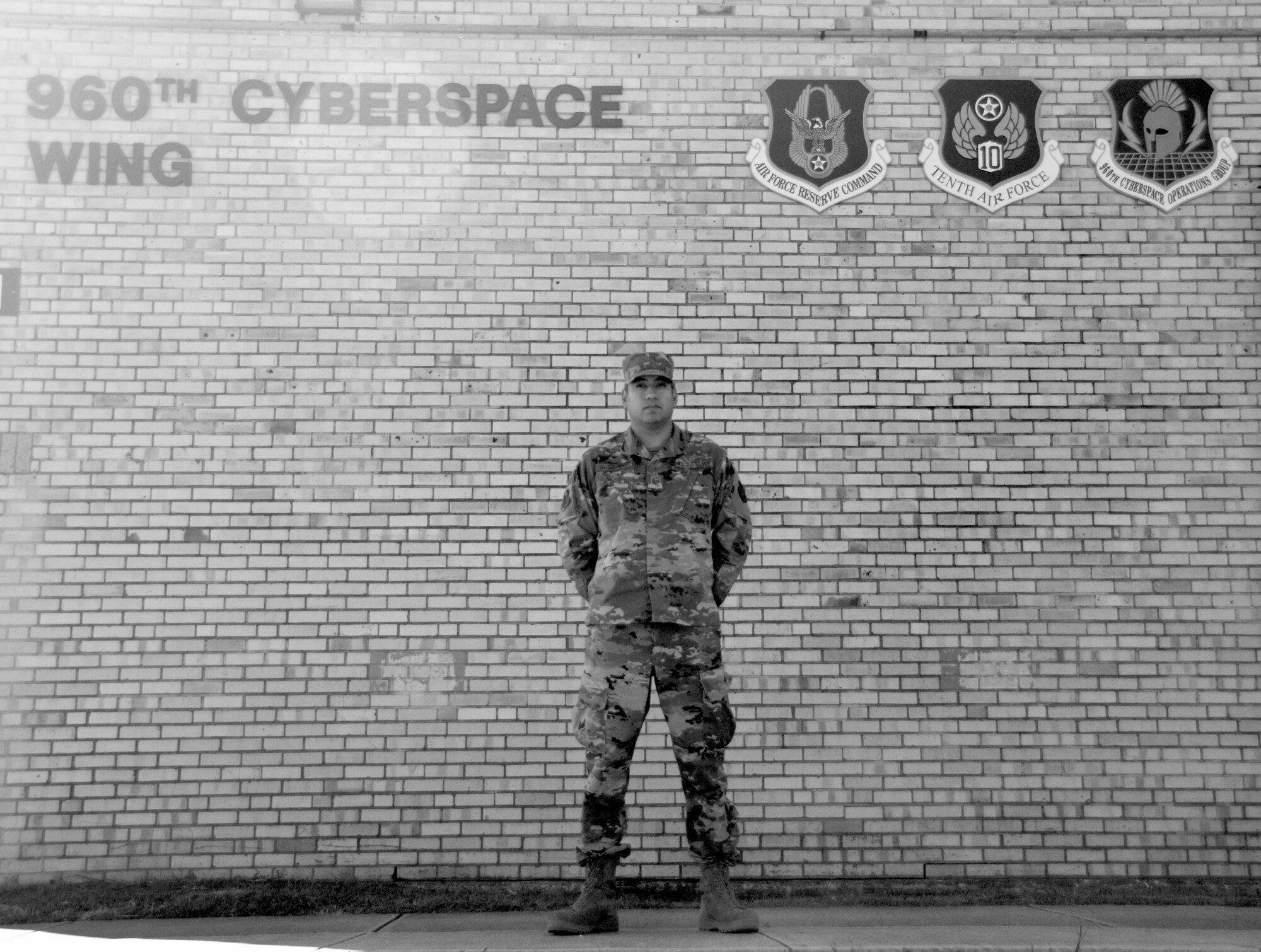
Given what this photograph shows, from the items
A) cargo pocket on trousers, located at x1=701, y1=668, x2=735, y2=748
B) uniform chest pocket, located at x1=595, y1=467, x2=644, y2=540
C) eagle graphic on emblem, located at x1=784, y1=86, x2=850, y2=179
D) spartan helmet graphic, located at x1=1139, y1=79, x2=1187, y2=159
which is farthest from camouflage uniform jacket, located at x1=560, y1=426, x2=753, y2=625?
spartan helmet graphic, located at x1=1139, y1=79, x2=1187, y2=159

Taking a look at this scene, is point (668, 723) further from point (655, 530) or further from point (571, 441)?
point (571, 441)

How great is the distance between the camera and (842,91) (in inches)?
228

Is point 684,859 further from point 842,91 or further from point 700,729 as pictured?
point 842,91

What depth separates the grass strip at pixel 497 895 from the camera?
4.70 m

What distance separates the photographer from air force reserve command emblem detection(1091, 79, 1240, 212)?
5.75 m

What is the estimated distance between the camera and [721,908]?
4.05 metres

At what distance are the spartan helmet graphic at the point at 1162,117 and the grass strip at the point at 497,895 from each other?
12.4ft

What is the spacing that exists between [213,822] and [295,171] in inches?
130

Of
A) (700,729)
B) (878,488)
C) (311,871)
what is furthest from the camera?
(878,488)

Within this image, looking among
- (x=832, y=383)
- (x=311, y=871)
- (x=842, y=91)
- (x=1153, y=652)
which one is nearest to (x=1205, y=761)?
(x=1153, y=652)

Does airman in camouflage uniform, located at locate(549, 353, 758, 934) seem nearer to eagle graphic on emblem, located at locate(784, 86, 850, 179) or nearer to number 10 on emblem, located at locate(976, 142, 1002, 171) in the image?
eagle graphic on emblem, located at locate(784, 86, 850, 179)

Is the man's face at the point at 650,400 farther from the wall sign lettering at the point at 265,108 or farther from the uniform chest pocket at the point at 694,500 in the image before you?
the wall sign lettering at the point at 265,108

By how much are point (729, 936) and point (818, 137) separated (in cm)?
399

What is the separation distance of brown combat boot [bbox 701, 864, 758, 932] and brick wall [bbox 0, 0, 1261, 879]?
1066mm
